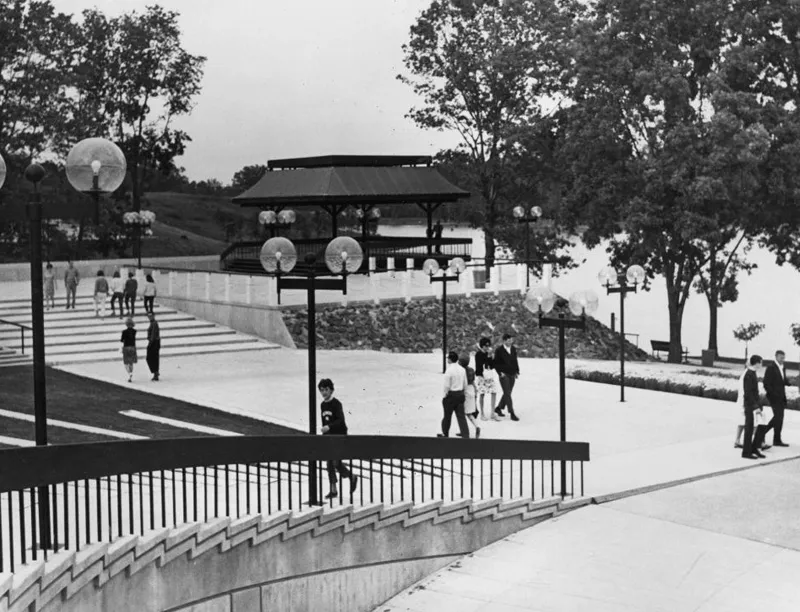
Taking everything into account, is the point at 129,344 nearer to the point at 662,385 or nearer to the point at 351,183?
the point at 662,385

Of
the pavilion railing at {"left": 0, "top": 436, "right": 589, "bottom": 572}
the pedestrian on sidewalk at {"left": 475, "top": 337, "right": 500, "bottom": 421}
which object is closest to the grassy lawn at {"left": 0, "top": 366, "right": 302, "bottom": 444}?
the pedestrian on sidewalk at {"left": 475, "top": 337, "right": 500, "bottom": 421}

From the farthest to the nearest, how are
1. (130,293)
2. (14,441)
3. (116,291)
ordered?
(116,291) → (130,293) → (14,441)

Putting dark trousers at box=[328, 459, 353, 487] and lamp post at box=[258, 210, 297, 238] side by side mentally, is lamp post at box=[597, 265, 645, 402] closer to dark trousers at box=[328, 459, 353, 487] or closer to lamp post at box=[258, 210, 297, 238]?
dark trousers at box=[328, 459, 353, 487]

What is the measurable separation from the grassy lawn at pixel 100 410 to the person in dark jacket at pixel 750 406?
714cm

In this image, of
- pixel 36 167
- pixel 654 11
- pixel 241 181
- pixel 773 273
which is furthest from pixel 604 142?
pixel 773 273

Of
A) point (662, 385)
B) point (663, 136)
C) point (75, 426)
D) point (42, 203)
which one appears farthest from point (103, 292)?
point (42, 203)

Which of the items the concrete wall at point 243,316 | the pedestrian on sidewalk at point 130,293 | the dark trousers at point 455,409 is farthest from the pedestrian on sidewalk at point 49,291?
the dark trousers at point 455,409

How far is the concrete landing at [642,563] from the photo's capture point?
12508 millimetres

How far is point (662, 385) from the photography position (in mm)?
27484

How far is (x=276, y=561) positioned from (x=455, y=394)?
7008mm

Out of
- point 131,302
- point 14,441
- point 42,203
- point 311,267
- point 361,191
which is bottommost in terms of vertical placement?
point 14,441

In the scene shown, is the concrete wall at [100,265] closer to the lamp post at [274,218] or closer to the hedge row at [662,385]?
the lamp post at [274,218]

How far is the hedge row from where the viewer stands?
26188 mm

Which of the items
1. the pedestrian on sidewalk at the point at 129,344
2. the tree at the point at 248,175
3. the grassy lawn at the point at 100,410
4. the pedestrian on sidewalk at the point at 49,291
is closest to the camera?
the grassy lawn at the point at 100,410
